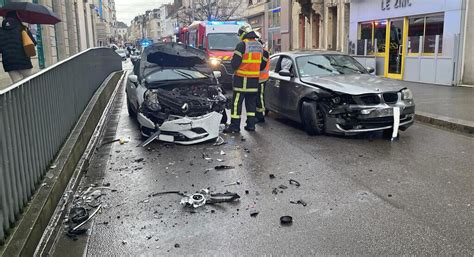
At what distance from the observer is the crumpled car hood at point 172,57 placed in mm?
9258

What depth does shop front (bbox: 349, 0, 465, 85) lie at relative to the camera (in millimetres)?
14430

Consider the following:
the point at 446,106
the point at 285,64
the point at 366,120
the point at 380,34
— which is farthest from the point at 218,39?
the point at 366,120

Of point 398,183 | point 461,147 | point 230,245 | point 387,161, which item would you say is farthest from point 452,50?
point 230,245

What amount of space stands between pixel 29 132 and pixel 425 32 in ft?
47.6

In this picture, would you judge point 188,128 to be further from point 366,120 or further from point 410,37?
point 410,37

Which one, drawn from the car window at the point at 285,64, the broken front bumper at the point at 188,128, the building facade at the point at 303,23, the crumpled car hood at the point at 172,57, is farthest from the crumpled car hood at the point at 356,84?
the building facade at the point at 303,23

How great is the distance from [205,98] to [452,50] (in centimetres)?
985

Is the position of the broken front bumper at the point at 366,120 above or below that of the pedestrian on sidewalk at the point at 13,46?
below

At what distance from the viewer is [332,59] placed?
925cm

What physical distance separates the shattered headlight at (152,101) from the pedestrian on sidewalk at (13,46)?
2.42 meters

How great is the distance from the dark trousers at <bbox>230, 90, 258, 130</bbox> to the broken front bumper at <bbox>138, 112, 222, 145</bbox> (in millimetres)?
838

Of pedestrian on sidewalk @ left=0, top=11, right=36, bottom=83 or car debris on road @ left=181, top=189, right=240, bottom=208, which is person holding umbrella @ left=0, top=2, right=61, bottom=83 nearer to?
pedestrian on sidewalk @ left=0, top=11, right=36, bottom=83

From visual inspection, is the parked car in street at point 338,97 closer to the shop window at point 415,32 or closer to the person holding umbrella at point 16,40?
the person holding umbrella at point 16,40

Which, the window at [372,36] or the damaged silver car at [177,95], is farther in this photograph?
the window at [372,36]
